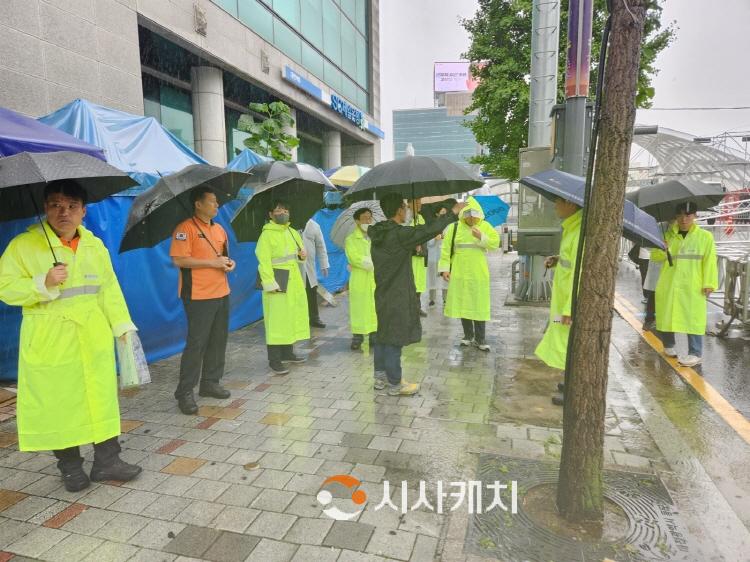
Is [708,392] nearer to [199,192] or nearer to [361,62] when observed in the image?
[199,192]

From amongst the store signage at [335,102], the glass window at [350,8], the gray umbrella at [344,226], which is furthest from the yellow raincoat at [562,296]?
the glass window at [350,8]

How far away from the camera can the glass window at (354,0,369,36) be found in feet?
77.1

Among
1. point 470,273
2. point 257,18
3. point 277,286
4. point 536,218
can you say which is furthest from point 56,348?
point 257,18

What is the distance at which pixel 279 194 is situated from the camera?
5.62 metres

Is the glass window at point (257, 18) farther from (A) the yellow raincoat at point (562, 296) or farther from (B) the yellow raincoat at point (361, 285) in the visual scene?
(A) the yellow raincoat at point (562, 296)

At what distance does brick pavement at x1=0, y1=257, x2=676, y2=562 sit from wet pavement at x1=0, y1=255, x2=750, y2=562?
0.04 ft

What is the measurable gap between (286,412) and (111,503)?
1.59m

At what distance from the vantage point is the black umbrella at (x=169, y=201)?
Answer: 4.00 meters

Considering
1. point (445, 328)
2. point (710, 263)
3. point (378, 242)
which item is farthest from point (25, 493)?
point (710, 263)

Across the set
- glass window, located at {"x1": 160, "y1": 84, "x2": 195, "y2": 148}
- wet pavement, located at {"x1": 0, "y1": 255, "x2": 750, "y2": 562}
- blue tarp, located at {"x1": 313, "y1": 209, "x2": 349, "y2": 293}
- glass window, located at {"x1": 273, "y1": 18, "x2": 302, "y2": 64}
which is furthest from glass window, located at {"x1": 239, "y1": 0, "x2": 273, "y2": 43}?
wet pavement, located at {"x1": 0, "y1": 255, "x2": 750, "y2": 562}

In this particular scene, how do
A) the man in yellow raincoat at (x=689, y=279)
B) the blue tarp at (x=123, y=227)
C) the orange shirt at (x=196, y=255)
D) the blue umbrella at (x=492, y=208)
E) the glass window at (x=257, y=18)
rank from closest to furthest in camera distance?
the orange shirt at (x=196, y=255) < the blue tarp at (x=123, y=227) < the man in yellow raincoat at (x=689, y=279) < the blue umbrella at (x=492, y=208) < the glass window at (x=257, y=18)

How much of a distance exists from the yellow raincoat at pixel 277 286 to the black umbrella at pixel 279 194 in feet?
1.05

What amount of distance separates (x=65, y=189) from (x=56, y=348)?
0.96 metres

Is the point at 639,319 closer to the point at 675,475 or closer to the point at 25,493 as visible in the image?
the point at 675,475
